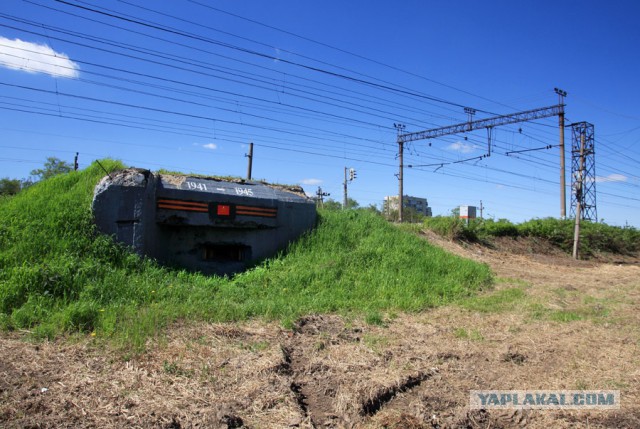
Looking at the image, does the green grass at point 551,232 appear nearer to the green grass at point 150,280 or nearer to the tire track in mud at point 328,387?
the green grass at point 150,280

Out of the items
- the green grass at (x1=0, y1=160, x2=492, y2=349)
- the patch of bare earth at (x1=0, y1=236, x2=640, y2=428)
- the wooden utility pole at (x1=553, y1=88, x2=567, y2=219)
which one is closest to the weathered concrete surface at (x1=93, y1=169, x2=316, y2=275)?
the green grass at (x1=0, y1=160, x2=492, y2=349)

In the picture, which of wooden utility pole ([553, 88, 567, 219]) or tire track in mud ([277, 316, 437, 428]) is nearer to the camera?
tire track in mud ([277, 316, 437, 428])

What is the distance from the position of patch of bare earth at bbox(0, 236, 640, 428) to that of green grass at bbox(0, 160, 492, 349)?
1.58 ft

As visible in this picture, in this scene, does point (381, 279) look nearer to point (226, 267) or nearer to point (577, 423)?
point (226, 267)

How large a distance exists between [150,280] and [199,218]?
1977mm

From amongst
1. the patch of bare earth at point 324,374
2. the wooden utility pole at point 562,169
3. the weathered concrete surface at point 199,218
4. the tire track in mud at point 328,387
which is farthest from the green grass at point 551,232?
the tire track in mud at point 328,387

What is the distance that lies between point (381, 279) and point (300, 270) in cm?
167

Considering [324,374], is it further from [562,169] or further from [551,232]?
[562,169]

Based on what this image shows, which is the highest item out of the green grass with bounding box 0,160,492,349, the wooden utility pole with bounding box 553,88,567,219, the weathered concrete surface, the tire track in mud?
the wooden utility pole with bounding box 553,88,567,219

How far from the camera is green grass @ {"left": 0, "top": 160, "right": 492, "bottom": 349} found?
5.38 metres

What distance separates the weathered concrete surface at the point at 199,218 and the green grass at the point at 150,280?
0.36m

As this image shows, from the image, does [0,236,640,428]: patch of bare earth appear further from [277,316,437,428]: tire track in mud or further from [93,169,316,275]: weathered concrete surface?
[93,169,316,275]: weathered concrete surface

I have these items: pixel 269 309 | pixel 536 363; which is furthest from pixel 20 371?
pixel 536 363

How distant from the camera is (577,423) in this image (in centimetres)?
343
